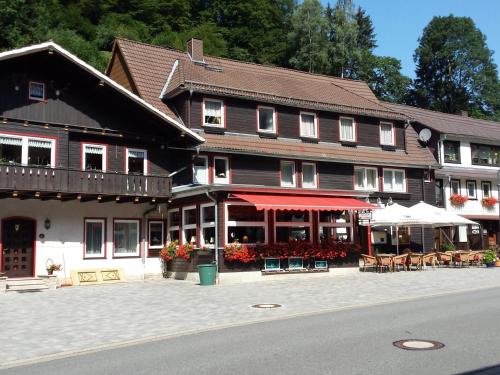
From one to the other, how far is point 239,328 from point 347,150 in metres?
21.3

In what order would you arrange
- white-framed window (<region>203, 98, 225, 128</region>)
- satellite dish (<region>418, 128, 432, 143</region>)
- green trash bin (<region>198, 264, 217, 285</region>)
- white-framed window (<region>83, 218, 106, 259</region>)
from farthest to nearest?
satellite dish (<region>418, 128, 432, 143</region>) → white-framed window (<region>203, 98, 225, 128</region>) → white-framed window (<region>83, 218, 106, 259</region>) → green trash bin (<region>198, 264, 217, 285</region>)

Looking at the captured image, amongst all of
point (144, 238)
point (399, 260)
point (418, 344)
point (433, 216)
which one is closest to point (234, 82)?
point (144, 238)

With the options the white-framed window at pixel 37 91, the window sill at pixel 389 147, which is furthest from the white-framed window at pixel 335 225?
the white-framed window at pixel 37 91

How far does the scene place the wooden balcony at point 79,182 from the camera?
71.2 ft

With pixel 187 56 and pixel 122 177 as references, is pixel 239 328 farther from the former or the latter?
pixel 187 56

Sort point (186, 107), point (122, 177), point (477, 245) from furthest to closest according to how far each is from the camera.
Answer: point (477, 245) → point (186, 107) → point (122, 177)

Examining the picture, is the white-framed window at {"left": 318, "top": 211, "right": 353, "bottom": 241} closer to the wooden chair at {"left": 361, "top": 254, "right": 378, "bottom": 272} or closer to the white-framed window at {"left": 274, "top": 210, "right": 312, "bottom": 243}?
the white-framed window at {"left": 274, "top": 210, "right": 312, "bottom": 243}

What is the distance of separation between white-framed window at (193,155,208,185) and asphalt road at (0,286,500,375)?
48.2 feet

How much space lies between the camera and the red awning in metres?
22.2

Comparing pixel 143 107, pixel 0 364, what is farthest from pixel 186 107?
pixel 0 364

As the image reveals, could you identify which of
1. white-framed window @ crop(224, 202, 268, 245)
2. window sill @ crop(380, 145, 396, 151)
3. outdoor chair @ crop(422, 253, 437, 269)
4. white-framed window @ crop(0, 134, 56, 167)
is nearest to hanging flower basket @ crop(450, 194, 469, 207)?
window sill @ crop(380, 145, 396, 151)

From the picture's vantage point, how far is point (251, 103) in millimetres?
29094

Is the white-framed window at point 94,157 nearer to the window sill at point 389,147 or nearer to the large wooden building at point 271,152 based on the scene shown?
the large wooden building at point 271,152

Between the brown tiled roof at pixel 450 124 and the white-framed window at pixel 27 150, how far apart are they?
935 inches
